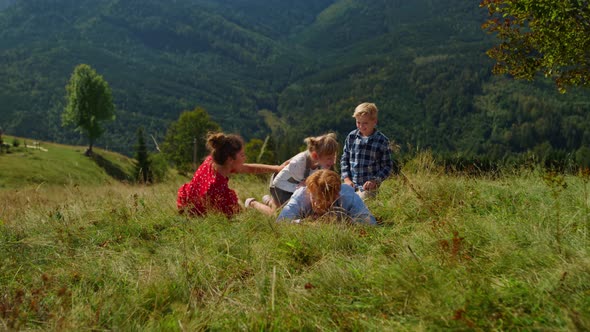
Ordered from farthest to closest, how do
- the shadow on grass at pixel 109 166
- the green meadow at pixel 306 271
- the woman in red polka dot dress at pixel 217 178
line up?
the shadow on grass at pixel 109 166
the woman in red polka dot dress at pixel 217 178
the green meadow at pixel 306 271

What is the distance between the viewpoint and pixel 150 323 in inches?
122

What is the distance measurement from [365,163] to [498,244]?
14.9ft

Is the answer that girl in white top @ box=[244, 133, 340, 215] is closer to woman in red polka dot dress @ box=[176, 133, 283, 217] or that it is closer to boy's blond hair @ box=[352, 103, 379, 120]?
woman in red polka dot dress @ box=[176, 133, 283, 217]

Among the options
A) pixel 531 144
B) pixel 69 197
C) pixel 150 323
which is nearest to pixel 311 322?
pixel 150 323

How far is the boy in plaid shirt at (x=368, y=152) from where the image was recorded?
8008 mm

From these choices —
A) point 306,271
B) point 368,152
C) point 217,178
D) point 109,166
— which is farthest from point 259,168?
point 109,166

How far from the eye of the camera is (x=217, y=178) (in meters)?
6.70

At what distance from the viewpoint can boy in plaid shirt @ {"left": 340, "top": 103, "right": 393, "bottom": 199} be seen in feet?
26.3

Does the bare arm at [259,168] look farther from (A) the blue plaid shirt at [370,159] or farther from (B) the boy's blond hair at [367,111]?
(B) the boy's blond hair at [367,111]

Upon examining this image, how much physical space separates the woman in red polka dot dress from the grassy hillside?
33.5 metres

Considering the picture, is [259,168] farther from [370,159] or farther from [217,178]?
[370,159]

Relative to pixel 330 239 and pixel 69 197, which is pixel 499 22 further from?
pixel 69 197

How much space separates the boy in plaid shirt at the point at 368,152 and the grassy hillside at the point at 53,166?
109 feet

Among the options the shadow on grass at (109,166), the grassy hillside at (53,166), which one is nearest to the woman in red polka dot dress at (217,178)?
the grassy hillside at (53,166)
